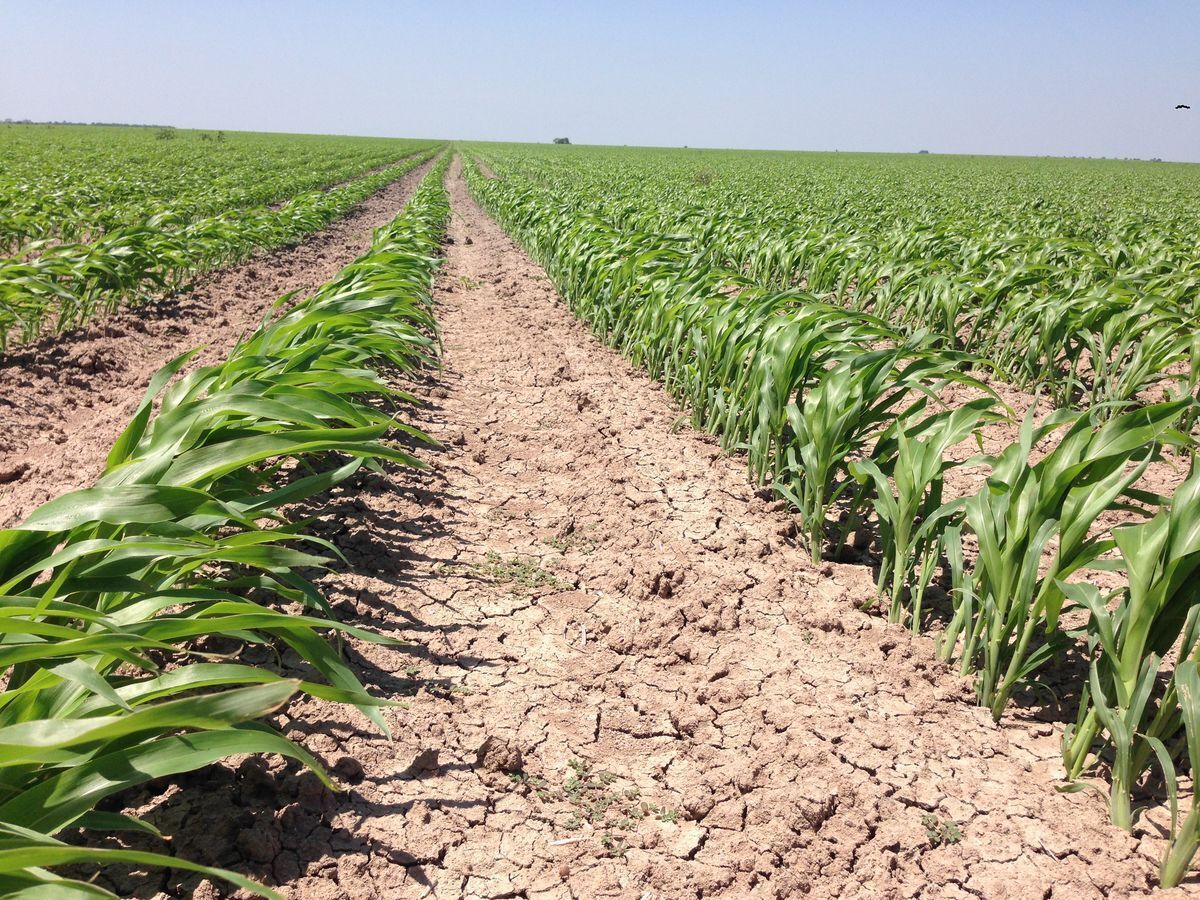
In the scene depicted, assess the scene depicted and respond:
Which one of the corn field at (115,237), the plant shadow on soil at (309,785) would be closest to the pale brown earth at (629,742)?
the plant shadow on soil at (309,785)

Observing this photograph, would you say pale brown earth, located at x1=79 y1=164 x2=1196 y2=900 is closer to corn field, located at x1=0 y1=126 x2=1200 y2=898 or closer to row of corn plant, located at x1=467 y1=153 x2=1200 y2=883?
corn field, located at x1=0 y1=126 x2=1200 y2=898

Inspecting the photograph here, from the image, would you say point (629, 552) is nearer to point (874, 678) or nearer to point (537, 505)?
point (537, 505)

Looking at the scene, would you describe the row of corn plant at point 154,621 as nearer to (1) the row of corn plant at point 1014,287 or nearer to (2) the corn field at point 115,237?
(1) the row of corn plant at point 1014,287

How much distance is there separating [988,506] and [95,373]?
5.50 meters

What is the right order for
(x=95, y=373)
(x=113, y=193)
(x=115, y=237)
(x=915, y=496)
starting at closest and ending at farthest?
(x=915, y=496) < (x=95, y=373) < (x=115, y=237) < (x=113, y=193)

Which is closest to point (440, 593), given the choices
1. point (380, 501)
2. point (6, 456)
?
point (380, 501)

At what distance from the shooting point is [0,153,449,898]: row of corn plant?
110 centimetres

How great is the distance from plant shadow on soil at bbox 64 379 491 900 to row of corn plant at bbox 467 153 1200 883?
1451mm

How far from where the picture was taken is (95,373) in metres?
5.15

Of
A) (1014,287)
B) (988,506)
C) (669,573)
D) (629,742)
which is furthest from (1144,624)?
(1014,287)

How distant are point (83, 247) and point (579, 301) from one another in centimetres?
407

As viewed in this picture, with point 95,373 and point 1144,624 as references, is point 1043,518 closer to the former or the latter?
point 1144,624

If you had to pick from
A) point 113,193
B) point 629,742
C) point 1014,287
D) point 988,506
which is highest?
point 113,193

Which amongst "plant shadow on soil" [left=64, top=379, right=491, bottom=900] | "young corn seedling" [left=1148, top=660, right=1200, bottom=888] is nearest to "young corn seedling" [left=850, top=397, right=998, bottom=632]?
"young corn seedling" [left=1148, top=660, right=1200, bottom=888]
